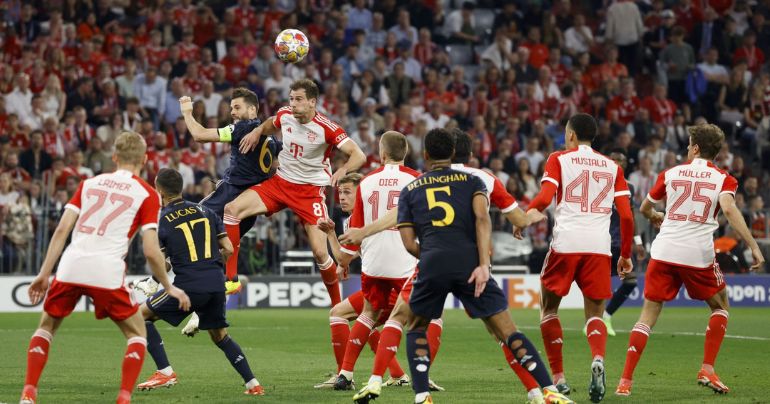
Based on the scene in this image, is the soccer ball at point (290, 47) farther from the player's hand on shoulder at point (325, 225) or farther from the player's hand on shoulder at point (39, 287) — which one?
the player's hand on shoulder at point (39, 287)

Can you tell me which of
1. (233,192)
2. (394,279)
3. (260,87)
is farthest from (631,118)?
(394,279)

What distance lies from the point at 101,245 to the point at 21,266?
13.7 m

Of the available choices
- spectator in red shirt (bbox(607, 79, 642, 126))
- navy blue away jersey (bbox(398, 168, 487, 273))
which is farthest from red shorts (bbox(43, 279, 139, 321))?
spectator in red shirt (bbox(607, 79, 642, 126))

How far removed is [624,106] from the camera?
2739 cm

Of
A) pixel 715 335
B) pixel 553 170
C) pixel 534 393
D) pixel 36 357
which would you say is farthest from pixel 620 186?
pixel 36 357

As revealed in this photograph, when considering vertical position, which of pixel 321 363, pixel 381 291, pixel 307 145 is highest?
pixel 307 145

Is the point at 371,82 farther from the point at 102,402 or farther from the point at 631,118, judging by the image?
the point at 102,402

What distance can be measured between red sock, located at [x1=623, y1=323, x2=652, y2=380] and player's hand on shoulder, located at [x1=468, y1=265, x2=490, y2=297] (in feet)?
7.52

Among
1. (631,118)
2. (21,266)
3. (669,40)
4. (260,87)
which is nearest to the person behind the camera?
(21,266)

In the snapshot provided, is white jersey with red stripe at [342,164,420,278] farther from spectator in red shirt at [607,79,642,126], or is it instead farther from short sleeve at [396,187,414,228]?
spectator in red shirt at [607,79,642,126]

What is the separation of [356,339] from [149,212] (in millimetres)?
2593

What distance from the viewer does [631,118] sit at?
89.6 ft

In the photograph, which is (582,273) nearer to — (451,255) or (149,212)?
(451,255)

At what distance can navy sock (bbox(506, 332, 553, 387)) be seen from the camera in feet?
28.1
